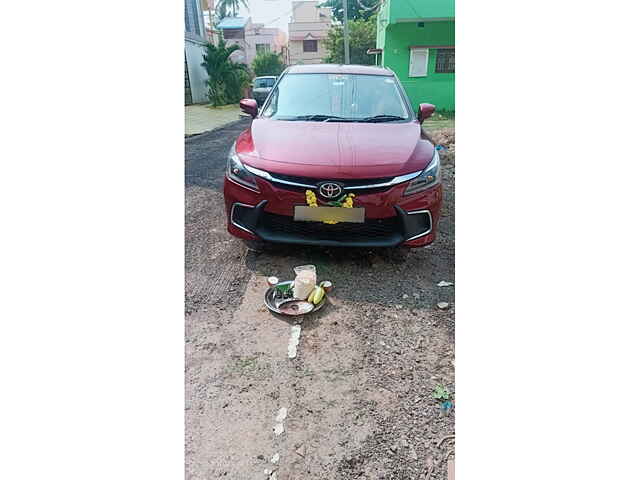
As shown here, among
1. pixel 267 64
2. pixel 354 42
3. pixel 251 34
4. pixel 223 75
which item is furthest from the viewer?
pixel 223 75

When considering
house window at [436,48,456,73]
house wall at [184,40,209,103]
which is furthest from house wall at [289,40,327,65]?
house window at [436,48,456,73]

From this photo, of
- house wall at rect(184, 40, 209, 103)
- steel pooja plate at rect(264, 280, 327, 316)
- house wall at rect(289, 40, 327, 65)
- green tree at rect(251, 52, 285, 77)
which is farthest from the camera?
green tree at rect(251, 52, 285, 77)

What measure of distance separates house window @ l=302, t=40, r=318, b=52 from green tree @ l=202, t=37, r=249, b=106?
0.64 metres

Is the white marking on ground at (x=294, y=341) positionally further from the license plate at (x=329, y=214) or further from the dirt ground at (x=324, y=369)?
the license plate at (x=329, y=214)

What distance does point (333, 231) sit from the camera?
1.82m

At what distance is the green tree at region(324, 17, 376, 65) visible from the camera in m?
2.53

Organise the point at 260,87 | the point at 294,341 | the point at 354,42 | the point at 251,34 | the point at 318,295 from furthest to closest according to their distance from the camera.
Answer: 1. the point at 260,87
2. the point at 354,42
3. the point at 251,34
4. the point at 318,295
5. the point at 294,341

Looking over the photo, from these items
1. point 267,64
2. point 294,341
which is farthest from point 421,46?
point 294,341

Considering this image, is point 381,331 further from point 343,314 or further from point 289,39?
point 289,39

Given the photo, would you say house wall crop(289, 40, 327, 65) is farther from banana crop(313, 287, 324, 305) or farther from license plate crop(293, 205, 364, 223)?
banana crop(313, 287, 324, 305)

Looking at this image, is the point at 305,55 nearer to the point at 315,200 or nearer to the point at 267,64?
the point at 267,64

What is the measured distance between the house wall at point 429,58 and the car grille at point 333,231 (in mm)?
672

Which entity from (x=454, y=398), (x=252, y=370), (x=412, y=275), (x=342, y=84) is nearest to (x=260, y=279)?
(x=252, y=370)

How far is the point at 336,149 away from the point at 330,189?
27cm
